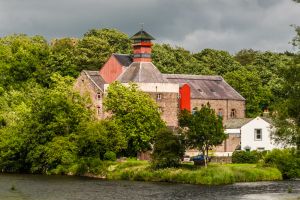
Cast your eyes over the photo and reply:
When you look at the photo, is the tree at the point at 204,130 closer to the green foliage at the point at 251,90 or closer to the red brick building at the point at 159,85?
the red brick building at the point at 159,85

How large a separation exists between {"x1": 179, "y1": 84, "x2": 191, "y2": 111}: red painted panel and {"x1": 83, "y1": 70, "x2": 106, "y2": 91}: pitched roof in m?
11.8

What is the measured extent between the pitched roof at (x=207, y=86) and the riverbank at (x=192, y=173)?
103ft

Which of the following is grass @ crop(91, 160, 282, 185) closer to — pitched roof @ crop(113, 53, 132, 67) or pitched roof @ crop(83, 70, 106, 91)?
pitched roof @ crop(83, 70, 106, 91)

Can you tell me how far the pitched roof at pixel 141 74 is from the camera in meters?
95.4

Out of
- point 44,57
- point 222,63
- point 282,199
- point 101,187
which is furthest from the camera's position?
point 222,63

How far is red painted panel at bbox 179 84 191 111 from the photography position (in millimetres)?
100875

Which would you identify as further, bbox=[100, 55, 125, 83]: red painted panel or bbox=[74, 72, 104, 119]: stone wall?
bbox=[100, 55, 125, 83]: red painted panel

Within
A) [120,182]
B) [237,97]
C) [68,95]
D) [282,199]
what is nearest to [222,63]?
[237,97]

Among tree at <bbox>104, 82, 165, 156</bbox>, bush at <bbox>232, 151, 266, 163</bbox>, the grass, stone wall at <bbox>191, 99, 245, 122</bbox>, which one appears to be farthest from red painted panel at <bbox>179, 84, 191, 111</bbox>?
the grass

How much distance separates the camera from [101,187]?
61.7 m

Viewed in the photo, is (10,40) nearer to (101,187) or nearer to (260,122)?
A: (260,122)

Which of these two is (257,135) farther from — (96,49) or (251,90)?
(96,49)

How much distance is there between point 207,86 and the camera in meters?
107

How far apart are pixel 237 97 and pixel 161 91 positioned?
1739 cm
